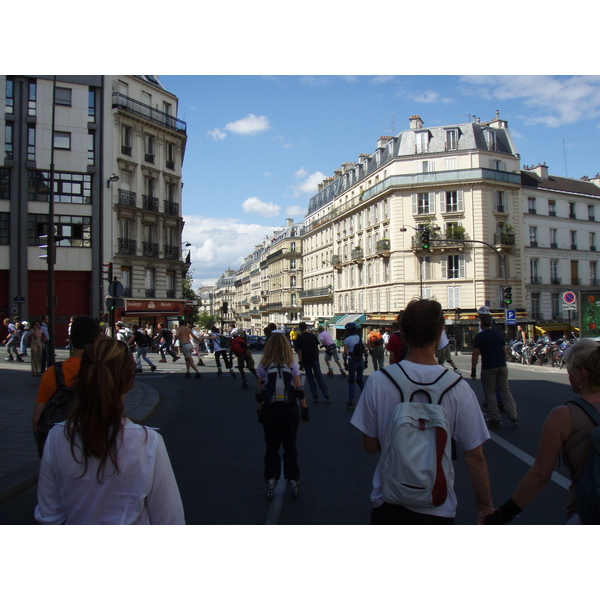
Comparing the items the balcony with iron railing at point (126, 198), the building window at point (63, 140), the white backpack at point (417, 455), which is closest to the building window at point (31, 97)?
the building window at point (63, 140)

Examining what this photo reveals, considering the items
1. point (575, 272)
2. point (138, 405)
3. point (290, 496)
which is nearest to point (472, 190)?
point (575, 272)

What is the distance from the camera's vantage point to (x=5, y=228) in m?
33.2

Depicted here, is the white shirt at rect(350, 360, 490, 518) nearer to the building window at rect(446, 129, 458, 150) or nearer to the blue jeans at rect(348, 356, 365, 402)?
the blue jeans at rect(348, 356, 365, 402)

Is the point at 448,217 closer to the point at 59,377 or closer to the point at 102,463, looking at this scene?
the point at 59,377

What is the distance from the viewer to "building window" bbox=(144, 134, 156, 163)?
39062 mm

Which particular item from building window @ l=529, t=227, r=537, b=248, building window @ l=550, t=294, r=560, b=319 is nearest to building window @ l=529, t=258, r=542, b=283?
building window @ l=529, t=227, r=537, b=248

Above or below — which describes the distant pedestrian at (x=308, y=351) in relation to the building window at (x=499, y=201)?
below

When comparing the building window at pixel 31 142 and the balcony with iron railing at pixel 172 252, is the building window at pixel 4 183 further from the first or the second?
the balcony with iron railing at pixel 172 252

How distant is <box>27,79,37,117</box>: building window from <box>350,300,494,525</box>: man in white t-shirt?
3650 centimetres

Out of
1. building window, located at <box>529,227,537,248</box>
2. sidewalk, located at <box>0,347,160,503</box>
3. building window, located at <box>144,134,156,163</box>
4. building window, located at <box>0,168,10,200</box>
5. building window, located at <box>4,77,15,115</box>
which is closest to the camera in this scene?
sidewalk, located at <box>0,347,160,503</box>

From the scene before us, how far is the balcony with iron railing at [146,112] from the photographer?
35875 millimetres

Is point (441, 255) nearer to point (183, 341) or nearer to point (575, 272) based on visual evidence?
point (575, 272)

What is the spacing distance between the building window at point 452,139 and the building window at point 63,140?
3042cm

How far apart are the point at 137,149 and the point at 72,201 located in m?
6.40
